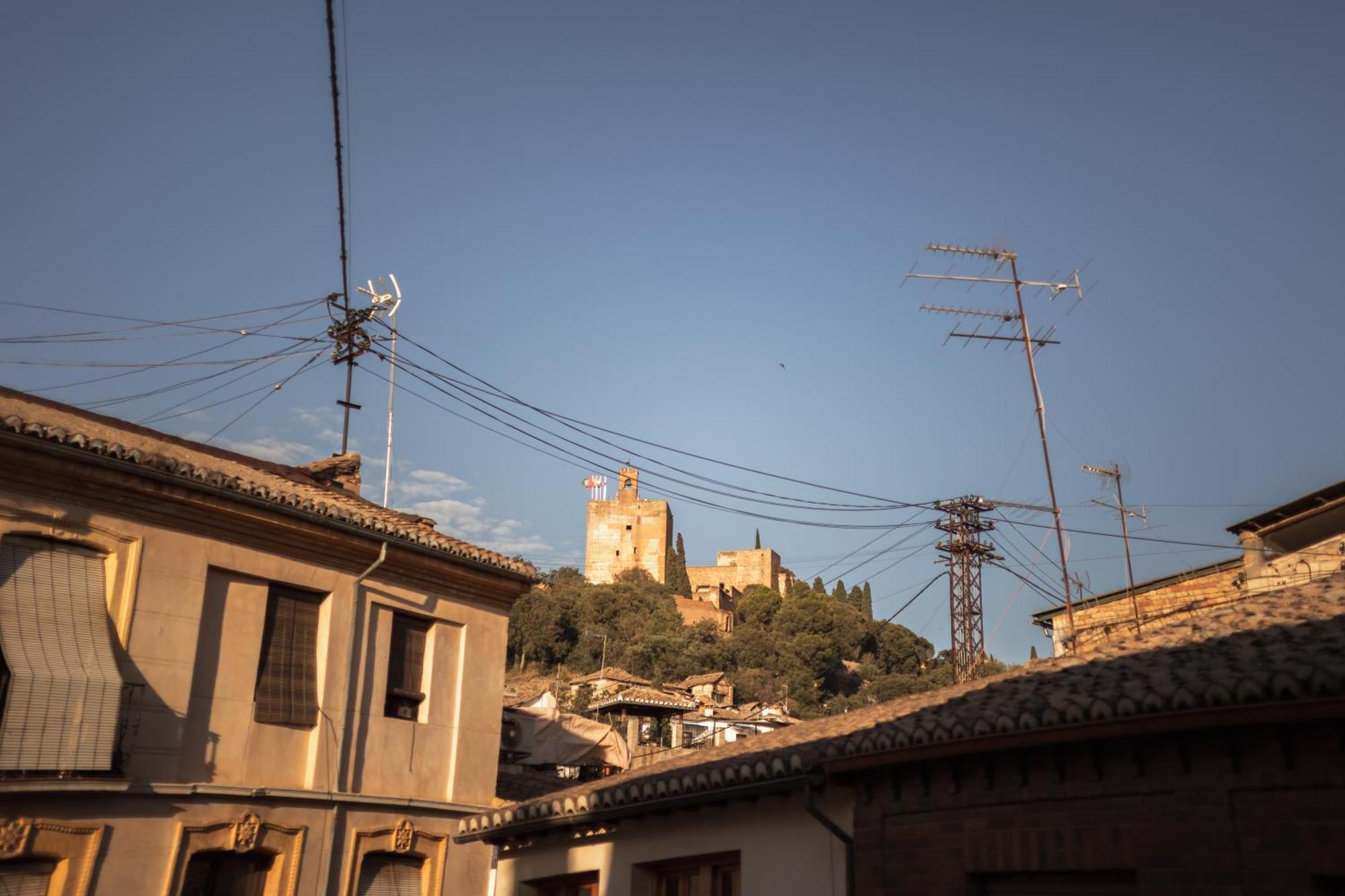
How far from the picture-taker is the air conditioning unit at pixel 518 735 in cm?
2138

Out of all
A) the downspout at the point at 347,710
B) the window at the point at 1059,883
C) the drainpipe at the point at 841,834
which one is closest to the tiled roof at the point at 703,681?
the downspout at the point at 347,710

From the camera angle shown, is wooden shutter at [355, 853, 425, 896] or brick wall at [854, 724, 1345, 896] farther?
wooden shutter at [355, 853, 425, 896]

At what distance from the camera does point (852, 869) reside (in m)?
10.5

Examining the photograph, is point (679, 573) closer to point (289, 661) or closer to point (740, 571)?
point (740, 571)

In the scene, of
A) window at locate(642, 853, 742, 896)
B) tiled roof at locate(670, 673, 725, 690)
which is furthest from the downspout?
tiled roof at locate(670, 673, 725, 690)

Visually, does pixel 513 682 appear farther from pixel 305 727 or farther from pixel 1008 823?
pixel 1008 823

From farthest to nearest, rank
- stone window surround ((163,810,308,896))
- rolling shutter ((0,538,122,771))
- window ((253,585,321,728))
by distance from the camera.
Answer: window ((253,585,321,728))
stone window surround ((163,810,308,896))
rolling shutter ((0,538,122,771))

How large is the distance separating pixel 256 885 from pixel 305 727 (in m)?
1.87

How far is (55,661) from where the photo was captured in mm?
12102

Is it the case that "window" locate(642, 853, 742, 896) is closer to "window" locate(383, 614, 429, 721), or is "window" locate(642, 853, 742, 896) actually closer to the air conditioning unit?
"window" locate(383, 614, 429, 721)

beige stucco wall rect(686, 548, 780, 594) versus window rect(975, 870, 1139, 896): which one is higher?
beige stucco wall rect(686, 548, 780, 594)

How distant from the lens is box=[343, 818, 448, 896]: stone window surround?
14.6 meters

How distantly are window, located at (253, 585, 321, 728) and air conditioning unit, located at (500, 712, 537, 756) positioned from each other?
6987 mm

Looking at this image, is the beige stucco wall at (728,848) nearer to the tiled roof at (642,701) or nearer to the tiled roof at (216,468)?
the tiled roof at (216,468)
